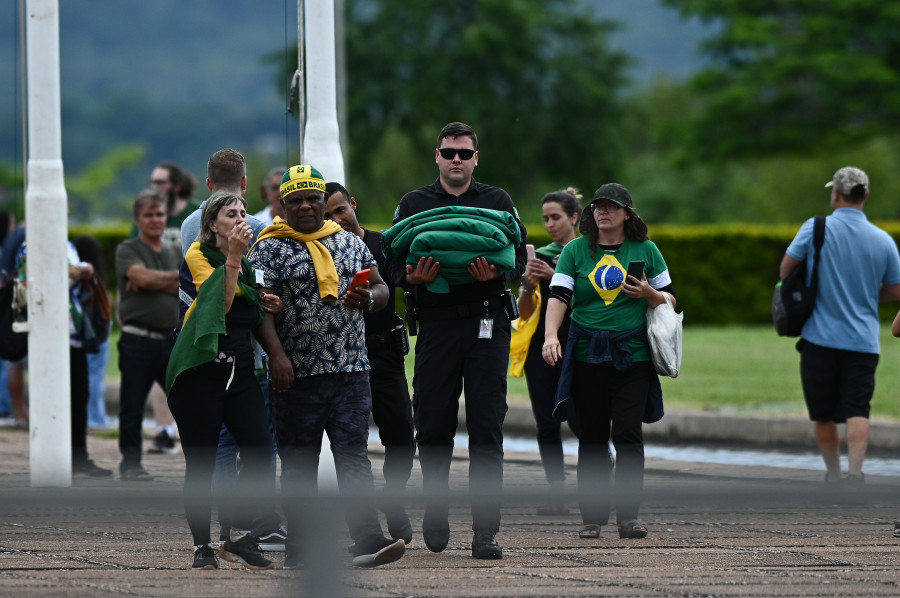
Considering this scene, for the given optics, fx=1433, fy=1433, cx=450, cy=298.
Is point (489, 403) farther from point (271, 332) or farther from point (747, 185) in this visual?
point (747, 185)

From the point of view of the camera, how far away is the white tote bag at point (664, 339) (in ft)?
22.2

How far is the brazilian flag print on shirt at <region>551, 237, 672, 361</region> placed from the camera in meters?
6.93

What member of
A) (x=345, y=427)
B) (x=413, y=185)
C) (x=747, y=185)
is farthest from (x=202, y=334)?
(x=747, y=185)

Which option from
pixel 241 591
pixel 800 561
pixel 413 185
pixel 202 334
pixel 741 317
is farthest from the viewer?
pixel 413 185

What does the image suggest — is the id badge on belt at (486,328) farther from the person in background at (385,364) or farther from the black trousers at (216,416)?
the black trousers at (216,416)

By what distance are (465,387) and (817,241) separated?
129 inches

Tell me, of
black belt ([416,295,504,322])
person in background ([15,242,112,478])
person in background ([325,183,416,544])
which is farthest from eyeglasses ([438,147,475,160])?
person in background ([15,242,112,478])

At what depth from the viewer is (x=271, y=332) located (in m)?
5.86

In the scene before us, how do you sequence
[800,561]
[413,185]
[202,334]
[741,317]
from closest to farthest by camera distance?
[202,334] < [800,561] < [741,317] < [413,185]

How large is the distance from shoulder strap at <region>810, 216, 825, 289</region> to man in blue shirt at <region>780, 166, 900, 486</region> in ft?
0.08

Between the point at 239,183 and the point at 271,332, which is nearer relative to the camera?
the point at 271,332

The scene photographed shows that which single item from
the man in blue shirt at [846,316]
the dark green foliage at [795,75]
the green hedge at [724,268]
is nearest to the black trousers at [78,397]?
the man in blue shirt at [846,316]

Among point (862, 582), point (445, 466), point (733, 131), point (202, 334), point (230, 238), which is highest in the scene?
point (733, 131)

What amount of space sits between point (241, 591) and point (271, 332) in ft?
3.70
